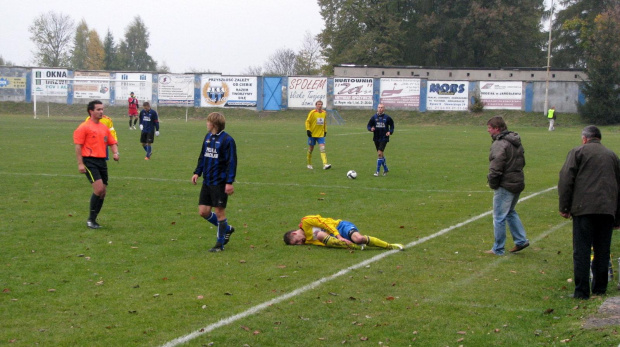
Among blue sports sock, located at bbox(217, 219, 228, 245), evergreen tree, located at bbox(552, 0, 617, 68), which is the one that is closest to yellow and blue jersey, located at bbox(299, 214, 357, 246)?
blue sports sock, located at bbox(217, 219, 228, 245)

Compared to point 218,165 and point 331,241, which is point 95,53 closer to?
point 218,165

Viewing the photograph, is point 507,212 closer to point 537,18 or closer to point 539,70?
point 539,70

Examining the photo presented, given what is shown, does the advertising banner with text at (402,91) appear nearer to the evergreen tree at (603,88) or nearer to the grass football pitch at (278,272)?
the evergreen tree at (603,88)

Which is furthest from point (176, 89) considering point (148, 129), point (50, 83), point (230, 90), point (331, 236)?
point (331, 236)

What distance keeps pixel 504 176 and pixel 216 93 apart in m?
50.2

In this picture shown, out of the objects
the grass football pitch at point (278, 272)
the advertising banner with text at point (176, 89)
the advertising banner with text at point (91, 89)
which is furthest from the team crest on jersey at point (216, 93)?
the grass football pitch at point (278, 272)

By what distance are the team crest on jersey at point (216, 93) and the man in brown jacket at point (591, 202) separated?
51710 millimetres

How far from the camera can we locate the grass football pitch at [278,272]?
6.04 meters

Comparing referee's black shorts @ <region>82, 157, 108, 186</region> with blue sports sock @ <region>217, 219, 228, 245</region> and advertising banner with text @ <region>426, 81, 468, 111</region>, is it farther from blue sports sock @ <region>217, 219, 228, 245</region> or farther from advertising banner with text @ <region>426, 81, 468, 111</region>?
advertising banner with text @ <region>426, 81, 468, 111</region>

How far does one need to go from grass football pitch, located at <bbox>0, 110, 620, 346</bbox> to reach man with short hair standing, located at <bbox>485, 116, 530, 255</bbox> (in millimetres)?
335

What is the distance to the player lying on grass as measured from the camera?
30.7 ft

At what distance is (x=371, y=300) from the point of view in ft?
23.0

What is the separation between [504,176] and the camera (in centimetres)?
908

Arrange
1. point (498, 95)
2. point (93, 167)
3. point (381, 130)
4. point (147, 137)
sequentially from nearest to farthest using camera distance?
point (93, 167) < point (381, 130) < point (147, 137) < point (498, 95)
